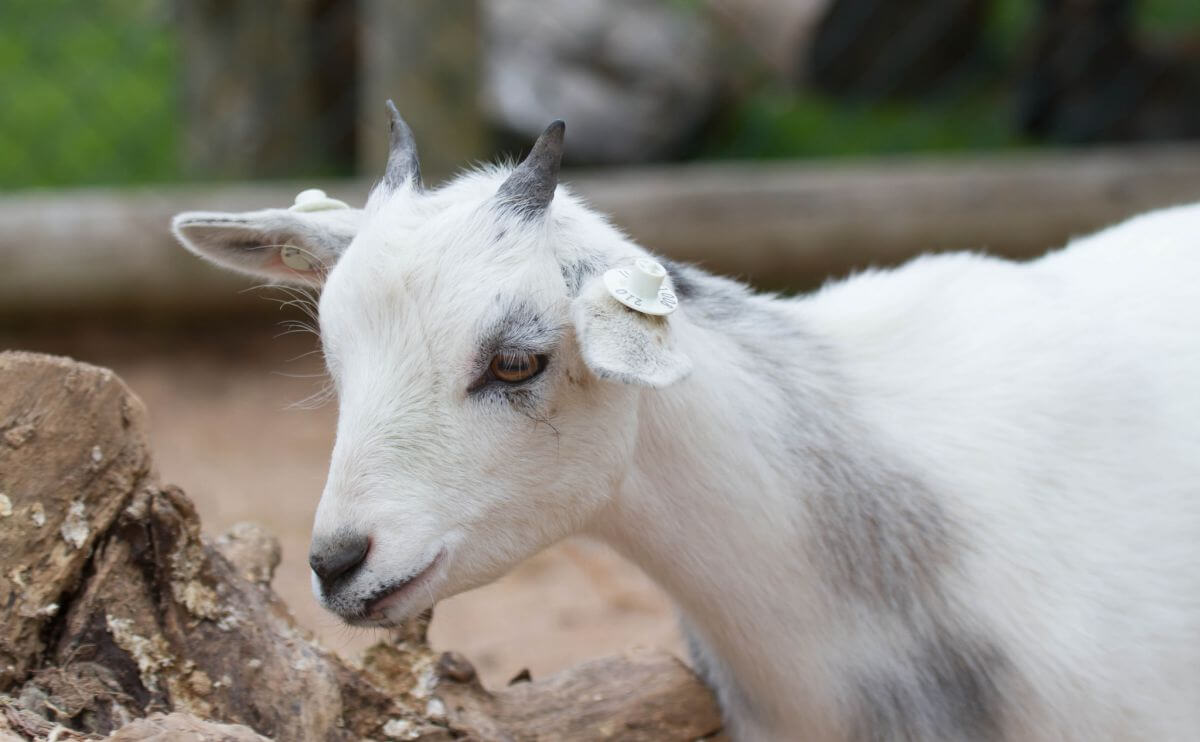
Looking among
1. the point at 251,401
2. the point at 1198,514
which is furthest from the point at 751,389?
the point at 251,401

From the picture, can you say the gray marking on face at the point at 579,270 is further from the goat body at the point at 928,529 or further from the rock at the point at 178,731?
the rock at the point at 178,731

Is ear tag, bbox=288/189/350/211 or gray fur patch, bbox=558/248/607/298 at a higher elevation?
gray fur patch, bbox=558/248/607/298

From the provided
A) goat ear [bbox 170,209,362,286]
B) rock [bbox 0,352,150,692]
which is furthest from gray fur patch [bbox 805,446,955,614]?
rock [bbox 0,352,150,692]

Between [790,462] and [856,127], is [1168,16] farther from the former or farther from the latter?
[790,462]

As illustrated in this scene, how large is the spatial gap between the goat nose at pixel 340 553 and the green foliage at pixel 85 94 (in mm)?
4367

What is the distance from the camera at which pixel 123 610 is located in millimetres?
1909

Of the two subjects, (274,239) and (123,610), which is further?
(274,239)

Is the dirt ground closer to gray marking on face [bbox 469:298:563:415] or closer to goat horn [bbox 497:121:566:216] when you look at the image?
gray marking on face [bbox 469:298:563:415]

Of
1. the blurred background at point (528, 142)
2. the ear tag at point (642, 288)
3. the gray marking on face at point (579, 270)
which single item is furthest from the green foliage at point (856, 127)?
the ear tag at point (642, 288)

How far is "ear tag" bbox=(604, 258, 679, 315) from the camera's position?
1.73m

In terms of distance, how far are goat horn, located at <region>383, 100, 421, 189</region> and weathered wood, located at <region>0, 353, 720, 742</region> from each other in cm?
50

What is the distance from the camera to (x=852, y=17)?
21.4 feet

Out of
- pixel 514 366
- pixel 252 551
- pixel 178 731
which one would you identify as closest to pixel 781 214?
pixel 252 551

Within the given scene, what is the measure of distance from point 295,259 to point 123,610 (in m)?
0.59
